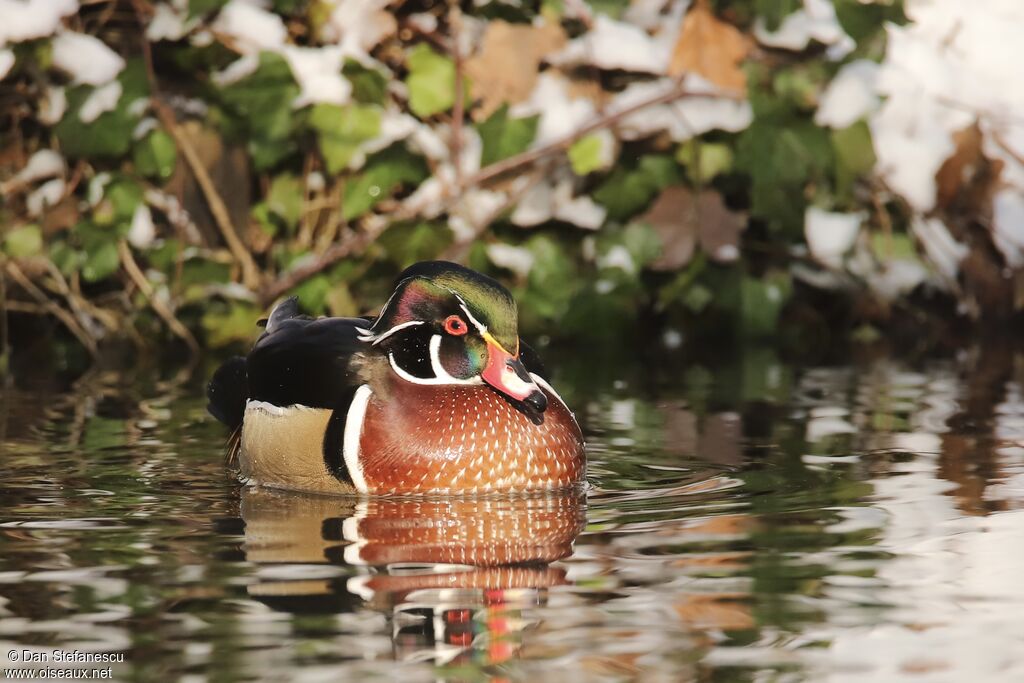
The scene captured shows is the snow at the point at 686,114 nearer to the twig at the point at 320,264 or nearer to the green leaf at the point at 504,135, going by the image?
the green leaf at the point at 504,135

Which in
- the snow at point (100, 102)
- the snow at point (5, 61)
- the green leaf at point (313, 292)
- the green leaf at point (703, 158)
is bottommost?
the green leaf at point (313, 292)

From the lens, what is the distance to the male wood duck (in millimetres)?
4488

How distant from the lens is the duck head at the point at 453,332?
4.50m

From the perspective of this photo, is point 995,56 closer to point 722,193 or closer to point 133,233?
point 722,193

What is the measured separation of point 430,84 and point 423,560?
15.2ft

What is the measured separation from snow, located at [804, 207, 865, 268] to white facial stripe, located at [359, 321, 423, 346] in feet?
13.2

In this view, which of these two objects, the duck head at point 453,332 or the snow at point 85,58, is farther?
the snow at point 85,58

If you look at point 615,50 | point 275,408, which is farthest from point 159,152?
point 275,408

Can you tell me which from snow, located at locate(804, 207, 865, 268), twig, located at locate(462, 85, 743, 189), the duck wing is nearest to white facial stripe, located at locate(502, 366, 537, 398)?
the duck wing

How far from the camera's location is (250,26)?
7762 millimetres

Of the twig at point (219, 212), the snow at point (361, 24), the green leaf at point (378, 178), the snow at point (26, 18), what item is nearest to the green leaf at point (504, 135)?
the green leaf at point (378, 178)

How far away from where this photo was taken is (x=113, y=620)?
3053 mm

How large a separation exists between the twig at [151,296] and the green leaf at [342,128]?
1.03m

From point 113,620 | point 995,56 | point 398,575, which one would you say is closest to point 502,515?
point 398,575
